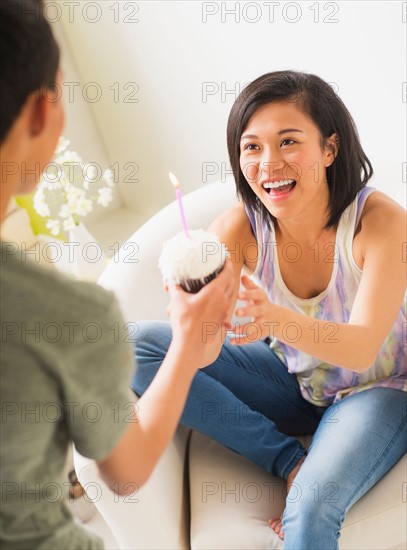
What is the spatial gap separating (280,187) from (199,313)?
0.55 meters

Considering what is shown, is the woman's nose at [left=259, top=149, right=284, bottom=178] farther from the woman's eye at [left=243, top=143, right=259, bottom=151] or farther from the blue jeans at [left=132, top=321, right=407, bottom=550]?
the blue jeans at [left=132, top=321, right=407, bottom=550]

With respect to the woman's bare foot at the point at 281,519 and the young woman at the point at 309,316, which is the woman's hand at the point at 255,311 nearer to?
the young woman at the point at 309,316

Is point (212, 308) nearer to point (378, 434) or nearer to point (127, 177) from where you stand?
point (378, 434)

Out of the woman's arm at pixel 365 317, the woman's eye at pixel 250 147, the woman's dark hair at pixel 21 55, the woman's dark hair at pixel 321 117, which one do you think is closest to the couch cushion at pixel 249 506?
the woman's arm at pixel 365 317

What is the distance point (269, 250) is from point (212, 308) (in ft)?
1.95

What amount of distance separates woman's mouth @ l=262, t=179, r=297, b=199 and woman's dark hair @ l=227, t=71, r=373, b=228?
10cm

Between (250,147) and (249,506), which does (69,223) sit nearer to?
(250,147)

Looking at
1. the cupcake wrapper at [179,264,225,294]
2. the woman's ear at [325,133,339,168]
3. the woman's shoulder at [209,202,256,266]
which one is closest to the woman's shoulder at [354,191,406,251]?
the woman's ear at [325,133,339,168]

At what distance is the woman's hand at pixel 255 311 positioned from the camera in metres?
1.22

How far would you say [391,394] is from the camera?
142 cm

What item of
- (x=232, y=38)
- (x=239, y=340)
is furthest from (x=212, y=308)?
(x=232, y=38)

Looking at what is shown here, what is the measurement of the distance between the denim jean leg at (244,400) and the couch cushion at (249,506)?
0.04 meters

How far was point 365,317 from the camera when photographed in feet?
4.34

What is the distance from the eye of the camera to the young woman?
4.28ft
